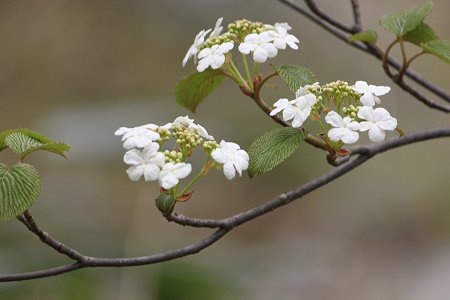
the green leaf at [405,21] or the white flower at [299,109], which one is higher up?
the green leaf at [405,21]

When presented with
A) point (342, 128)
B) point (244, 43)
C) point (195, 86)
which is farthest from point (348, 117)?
point (195, 86)

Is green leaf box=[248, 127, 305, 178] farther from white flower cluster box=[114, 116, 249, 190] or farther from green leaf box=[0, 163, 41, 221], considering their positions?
green leaf box=[0, 163, 41, 221]

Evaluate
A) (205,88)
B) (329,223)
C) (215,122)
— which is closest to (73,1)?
(215,122)

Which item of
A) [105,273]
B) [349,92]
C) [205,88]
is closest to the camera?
[349,92]

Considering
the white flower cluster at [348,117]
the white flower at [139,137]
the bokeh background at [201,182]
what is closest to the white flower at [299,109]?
the white flower cluster at [348,117]

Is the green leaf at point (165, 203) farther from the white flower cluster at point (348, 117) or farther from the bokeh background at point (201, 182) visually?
the bokeh background at point (201, 182)

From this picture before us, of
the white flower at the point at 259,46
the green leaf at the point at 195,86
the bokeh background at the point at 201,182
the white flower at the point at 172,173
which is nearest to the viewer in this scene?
the white flower at the point at 172,173

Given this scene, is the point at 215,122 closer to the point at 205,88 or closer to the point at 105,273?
the point at 105,273

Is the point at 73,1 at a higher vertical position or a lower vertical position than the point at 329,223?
higher
